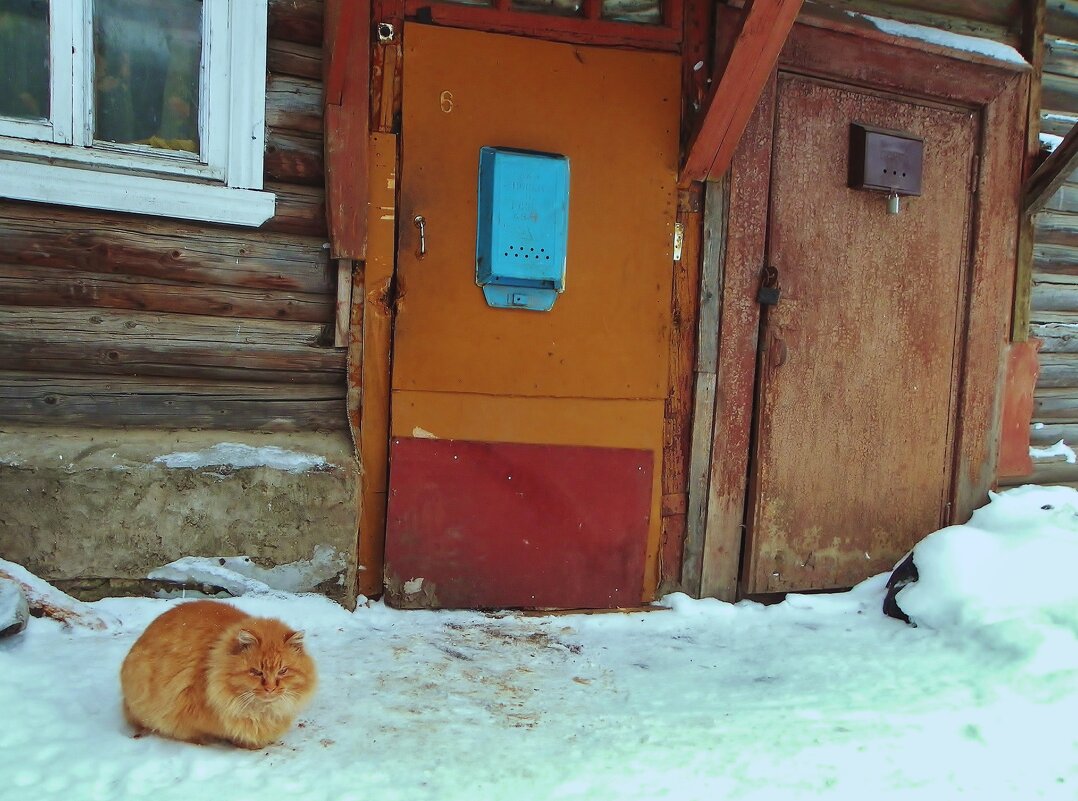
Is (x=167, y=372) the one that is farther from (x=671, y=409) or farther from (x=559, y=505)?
(x=671, y=409)

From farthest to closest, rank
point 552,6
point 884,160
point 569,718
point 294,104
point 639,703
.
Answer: point 884,160 → point 552,6 → point 294,104 → point 639,703 → point 569,718

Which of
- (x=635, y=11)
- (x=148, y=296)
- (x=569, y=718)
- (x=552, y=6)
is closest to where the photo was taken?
(x=569, y=718)

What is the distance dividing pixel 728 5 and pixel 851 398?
2.17m

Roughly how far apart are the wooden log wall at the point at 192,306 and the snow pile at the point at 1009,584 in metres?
2.96

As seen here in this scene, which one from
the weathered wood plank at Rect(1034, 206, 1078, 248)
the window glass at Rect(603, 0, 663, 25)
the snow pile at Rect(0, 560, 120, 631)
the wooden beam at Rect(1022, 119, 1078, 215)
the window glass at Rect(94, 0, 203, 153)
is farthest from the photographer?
the weathered wood plank at Rect(1034, 206, 1078, 248)

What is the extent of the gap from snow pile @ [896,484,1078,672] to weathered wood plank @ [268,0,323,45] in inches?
151

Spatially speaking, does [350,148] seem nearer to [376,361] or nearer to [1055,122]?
[376,361]

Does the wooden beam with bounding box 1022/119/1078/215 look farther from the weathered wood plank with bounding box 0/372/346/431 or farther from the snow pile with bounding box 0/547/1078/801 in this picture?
the weathered wood plank with bounding box 0/372/346/431

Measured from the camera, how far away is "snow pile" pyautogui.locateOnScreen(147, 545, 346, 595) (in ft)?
11.6

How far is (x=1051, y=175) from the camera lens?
480 cm

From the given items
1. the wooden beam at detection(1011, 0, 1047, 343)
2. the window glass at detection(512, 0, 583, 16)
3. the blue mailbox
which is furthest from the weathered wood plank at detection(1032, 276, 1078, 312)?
the window glass at detection(512, 0, 583, 16)

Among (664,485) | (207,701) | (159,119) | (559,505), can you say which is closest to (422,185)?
(159,119)

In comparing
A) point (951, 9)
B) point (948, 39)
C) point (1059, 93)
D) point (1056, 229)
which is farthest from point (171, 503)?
point (1059, 93)

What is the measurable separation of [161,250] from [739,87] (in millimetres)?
2679
